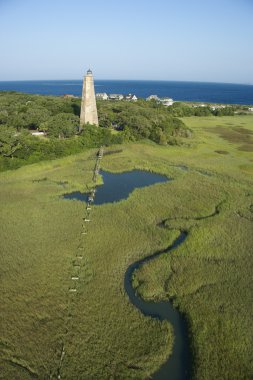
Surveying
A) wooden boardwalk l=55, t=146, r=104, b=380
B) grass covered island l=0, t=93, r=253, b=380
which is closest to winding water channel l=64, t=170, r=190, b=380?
grass covered island l=0, t=93, r=253, b=380

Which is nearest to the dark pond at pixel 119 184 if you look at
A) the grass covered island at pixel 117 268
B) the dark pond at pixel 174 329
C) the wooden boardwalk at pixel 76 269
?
the wooden boardwalk at pixel 76 269

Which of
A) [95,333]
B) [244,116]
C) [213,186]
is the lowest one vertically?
[95,333]

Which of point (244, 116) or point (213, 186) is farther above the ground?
point (244, 116)

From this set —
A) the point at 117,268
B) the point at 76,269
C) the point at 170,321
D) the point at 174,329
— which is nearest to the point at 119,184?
the point at 117,268

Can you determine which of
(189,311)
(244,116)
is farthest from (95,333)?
(244,116)

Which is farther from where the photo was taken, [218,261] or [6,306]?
[218,261]

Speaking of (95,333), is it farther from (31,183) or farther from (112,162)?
(112,162)

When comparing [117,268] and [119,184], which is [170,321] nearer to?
[117,268]
